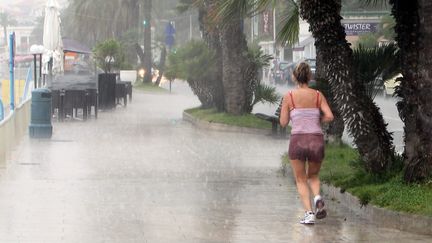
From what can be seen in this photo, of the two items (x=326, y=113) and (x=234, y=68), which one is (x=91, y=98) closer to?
(x=234, y=68)

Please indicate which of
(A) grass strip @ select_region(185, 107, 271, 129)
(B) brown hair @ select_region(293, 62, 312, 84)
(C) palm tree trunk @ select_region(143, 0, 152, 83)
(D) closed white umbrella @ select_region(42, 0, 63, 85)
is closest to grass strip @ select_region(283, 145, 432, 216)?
(B) brown hair @ select_region(293, 62, 312, 84)

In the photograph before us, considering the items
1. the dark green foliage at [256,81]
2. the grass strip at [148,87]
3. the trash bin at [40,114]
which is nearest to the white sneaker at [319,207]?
the trash bin at [40,114]

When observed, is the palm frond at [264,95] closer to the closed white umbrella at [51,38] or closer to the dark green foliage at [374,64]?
the closed white umbrella at [51,38]

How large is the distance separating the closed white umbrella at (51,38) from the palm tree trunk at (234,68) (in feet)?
32.6

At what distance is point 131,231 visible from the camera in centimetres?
976

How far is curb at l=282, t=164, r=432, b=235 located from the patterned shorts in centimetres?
92

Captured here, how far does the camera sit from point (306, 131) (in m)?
9.99

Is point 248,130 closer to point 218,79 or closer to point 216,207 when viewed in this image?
point 218,79

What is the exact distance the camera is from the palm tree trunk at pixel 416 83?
421 inches

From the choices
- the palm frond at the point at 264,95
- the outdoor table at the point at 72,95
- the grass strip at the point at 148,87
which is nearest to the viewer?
the palm frond at the point at 264,95

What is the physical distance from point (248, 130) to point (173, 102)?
17464 millimetres

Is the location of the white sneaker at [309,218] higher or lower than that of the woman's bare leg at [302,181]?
lower

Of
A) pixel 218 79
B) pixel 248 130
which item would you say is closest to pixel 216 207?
pixel 248 130

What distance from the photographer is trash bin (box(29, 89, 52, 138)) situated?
20.6m
